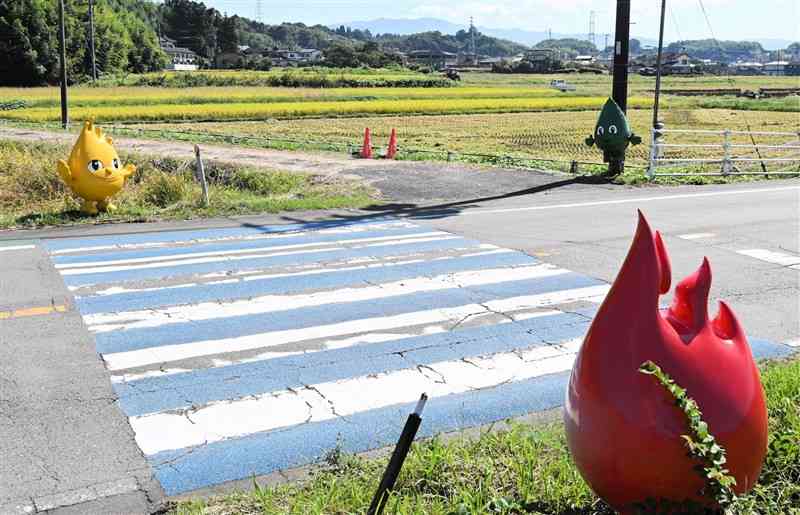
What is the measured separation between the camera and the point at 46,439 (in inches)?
225

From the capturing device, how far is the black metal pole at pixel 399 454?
3.79 meters

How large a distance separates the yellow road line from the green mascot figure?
13.6 meters

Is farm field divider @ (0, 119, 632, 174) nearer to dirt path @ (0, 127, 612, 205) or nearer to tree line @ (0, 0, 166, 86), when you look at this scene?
dirt path @ (0, 127, 612, 205)

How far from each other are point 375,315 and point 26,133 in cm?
2551

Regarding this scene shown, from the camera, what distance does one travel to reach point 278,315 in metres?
8.70

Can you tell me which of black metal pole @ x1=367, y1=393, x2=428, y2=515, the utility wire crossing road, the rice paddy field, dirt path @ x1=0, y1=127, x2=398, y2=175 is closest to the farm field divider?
the rice paddy field

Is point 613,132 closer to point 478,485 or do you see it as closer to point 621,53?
point 621,53

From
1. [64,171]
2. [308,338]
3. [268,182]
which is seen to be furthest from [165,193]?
[308,338]

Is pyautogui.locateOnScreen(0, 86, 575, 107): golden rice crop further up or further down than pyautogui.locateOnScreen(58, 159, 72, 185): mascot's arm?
further up

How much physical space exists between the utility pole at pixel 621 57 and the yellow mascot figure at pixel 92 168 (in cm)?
1103

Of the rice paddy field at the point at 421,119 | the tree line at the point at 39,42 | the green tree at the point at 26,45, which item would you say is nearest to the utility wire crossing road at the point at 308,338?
the rice paddy field at the point at 421,119

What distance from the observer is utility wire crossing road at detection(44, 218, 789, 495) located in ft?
19.6

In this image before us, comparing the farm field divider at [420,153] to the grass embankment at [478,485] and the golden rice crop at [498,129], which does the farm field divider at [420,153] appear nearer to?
the golden rice crop at [498,129]

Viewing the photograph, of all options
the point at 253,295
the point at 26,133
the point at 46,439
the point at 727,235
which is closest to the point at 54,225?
the point at 253,295
